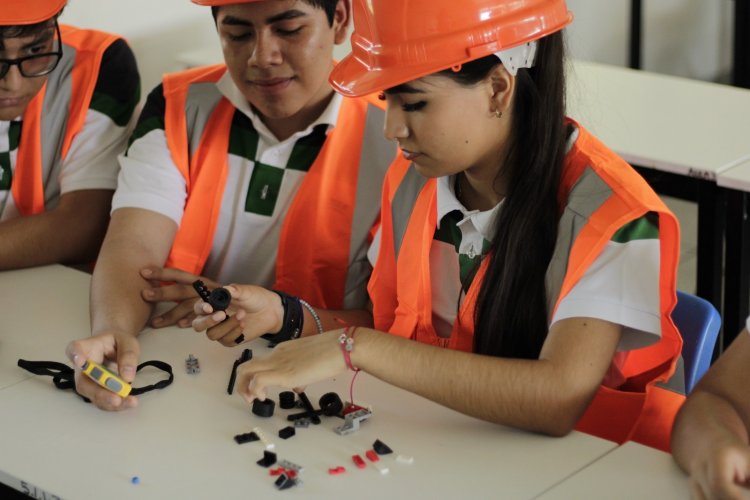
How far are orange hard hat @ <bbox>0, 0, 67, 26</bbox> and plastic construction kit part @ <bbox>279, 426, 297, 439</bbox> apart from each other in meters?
1.24

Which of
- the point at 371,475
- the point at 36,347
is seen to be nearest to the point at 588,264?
the point at 371,475

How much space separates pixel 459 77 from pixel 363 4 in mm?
227

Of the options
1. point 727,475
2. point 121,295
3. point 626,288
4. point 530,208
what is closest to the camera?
point 727,475

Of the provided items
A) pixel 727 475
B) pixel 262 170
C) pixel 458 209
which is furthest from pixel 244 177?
pixel 727 475

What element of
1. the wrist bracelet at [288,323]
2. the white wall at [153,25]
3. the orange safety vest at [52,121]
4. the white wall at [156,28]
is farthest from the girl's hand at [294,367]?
the white wall at [153,25]

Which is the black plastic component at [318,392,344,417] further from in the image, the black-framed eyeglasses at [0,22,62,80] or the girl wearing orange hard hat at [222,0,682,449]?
the black-framed eyeglasses at [0,22,62,80]

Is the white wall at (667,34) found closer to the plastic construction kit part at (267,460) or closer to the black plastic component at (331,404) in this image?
the black plastic component at (331,404)

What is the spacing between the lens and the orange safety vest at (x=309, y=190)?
2562 millimetres

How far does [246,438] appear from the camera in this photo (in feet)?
5.97

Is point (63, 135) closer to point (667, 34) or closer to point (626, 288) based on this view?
point (626, 288)

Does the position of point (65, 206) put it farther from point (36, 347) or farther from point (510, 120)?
point (510, 120)

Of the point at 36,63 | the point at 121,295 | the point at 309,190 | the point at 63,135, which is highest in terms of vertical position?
the point at 36,63

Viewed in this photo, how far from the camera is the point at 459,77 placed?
1934 mm

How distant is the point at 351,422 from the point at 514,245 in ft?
1.39
